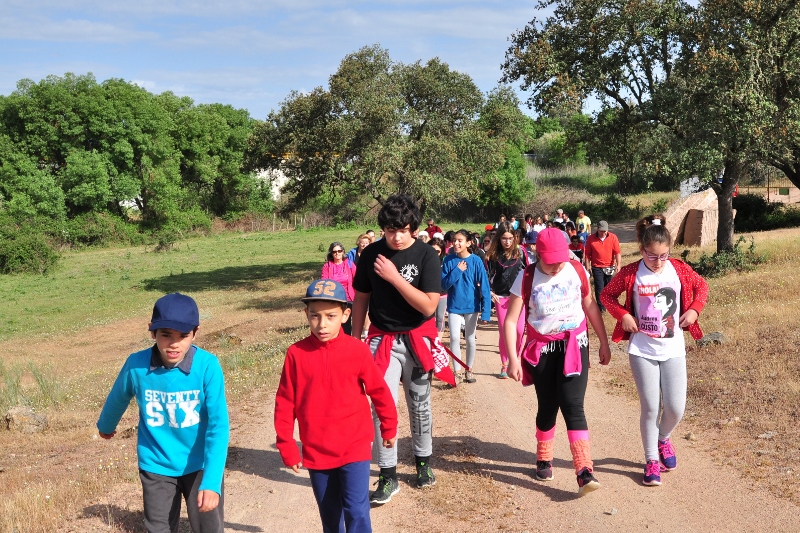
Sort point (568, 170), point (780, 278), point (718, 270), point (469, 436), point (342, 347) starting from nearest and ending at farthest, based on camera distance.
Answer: point (342, 347) < point (469, 436) < point (780, 278) < point (718, 270) < point (568, 170)

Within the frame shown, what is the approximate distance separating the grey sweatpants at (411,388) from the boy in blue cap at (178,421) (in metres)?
1.72

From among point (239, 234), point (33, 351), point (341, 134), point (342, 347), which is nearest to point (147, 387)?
point (342, 347)

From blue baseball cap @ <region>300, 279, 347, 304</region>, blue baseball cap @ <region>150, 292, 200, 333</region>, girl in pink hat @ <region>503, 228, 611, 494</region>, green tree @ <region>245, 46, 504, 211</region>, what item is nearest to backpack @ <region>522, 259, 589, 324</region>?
girl in pink hat @ <region>503, 228, 611, 494</region>

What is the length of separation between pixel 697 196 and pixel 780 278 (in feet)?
44.0

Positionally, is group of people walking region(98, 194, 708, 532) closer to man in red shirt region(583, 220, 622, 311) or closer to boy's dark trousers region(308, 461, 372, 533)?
boy's dark trousers region(308, 461, 372, 533)

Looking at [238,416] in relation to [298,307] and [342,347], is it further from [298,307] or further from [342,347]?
[298,307]

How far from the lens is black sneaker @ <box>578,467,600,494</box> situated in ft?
17.0

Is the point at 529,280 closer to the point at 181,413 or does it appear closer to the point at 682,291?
the point at 682,291

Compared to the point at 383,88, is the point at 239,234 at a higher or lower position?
lower

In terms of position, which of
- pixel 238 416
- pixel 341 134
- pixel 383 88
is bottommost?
pixel 238 416

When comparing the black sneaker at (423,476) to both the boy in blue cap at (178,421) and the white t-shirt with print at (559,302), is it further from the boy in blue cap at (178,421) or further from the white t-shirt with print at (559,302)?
the boy in blue cap at (178,421)

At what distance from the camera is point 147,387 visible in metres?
3.71

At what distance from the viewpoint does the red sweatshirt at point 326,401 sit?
3936 mm

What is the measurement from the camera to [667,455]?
19.3ft
